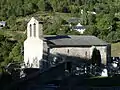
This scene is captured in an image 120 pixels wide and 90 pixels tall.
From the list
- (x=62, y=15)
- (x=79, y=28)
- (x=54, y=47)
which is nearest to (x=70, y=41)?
(x=54, y=47)

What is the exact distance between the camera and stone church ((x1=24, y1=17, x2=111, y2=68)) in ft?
90.8

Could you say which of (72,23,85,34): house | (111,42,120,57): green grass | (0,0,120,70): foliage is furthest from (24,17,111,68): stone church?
(72,23,85,34): house

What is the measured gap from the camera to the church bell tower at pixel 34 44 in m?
28.1

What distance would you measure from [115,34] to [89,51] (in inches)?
1125

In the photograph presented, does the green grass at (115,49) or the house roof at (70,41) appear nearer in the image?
the house roof at (70,41)

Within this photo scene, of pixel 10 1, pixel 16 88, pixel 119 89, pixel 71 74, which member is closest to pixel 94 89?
pixel 119 89

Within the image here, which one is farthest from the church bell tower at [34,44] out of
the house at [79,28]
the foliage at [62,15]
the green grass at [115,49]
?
the house at [79,28]

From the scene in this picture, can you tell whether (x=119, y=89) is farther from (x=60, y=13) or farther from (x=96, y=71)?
→ (x=60, y=13)

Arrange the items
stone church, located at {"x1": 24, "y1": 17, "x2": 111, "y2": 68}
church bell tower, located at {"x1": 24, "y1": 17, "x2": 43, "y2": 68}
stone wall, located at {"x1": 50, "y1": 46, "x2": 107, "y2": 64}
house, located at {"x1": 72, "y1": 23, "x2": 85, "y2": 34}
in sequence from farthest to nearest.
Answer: house, located at {"x1": 72, "y1": 23, "x2": 85, "y2": 34}
church bell tower, located at {"x1": 24, "y1": 17, "x2": 43, "y2": 68}
stone wall, located at {"x1": 50, "y1": 46, "x2": 107, "y2": 64}
stone church, located at {"x1": 24, "y1": 17, "x2": 111, "y2": 68}

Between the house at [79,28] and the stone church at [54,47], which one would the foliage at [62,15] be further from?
the stone church at [54,47]

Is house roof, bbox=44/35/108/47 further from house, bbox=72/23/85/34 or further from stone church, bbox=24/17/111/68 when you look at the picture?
house, bbox=72/23/85/34

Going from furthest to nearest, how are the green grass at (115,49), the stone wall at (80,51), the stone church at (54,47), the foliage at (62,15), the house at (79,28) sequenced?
1. the house at (79,28)
2. the foliage at (62,15)
3. the green grass at (115,49)
4. the stone wall at (80,51)
5. the stone church at (54,47)

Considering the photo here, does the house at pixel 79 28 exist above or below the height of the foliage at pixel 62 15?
below

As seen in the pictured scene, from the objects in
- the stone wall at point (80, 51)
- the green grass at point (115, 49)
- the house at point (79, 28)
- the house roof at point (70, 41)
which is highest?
the house roof at point (70, 41)
